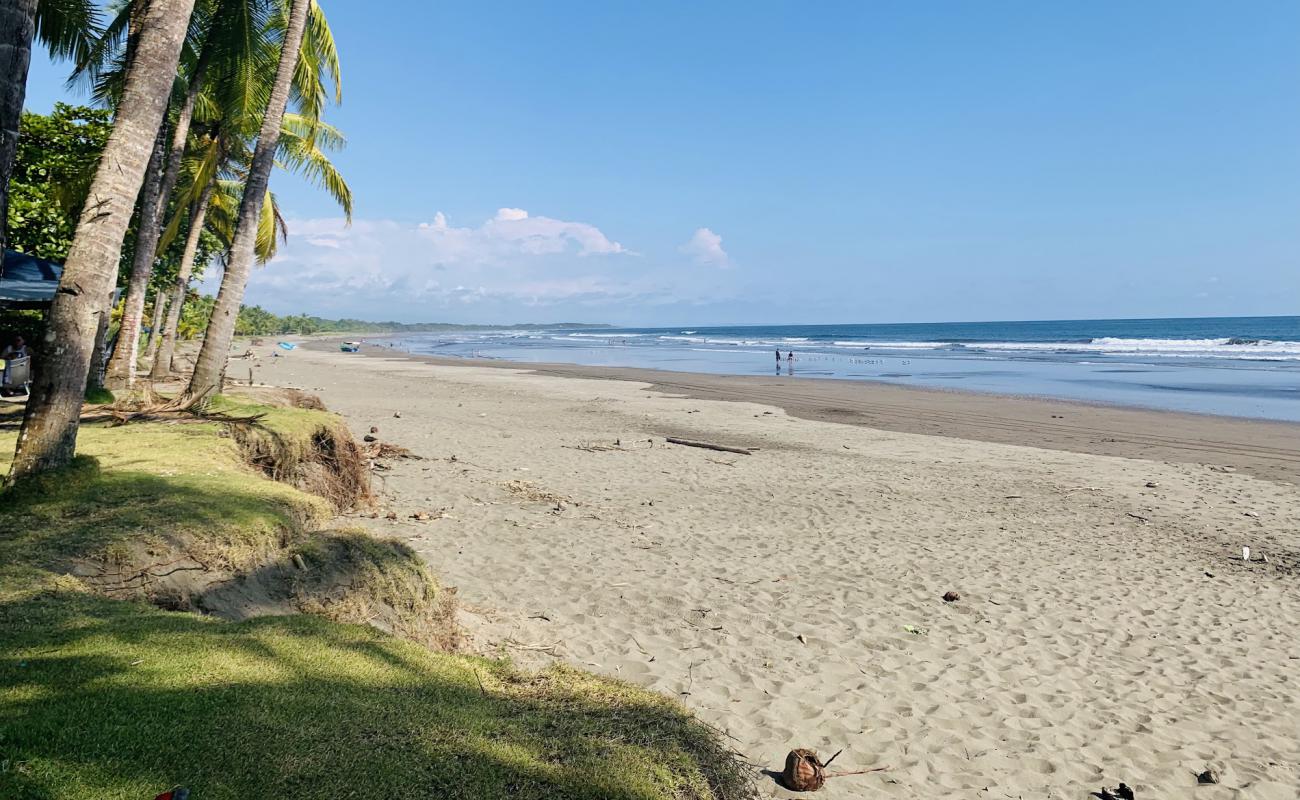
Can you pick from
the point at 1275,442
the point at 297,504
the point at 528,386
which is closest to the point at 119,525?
→ the point at 297,504

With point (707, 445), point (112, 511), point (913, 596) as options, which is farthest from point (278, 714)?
point (707, 445)

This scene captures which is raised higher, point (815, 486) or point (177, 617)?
point (177, 617)

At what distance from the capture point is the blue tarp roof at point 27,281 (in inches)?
377

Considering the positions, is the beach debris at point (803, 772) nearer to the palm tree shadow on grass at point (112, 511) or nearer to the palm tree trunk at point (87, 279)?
the palm tree shadow on grass at point (112, 511)

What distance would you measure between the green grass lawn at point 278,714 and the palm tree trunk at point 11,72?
2.13 meters

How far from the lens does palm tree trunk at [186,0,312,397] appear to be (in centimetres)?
922

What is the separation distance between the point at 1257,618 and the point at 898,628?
3.36 metres

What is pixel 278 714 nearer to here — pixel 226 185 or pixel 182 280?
pixel 182 280

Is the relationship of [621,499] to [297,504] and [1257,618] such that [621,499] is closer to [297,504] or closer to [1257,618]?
[297,504]

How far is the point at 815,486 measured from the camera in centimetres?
1156

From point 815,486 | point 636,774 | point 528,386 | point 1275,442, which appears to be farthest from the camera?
point 528,386

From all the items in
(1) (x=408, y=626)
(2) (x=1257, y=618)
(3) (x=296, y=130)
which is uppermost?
(3) (x=296, y=130)

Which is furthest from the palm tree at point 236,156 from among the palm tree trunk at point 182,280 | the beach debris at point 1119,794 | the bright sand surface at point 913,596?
the beach debris at point 1119,794

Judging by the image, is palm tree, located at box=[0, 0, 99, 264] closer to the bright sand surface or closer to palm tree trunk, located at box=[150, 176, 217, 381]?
the bright sand surface
